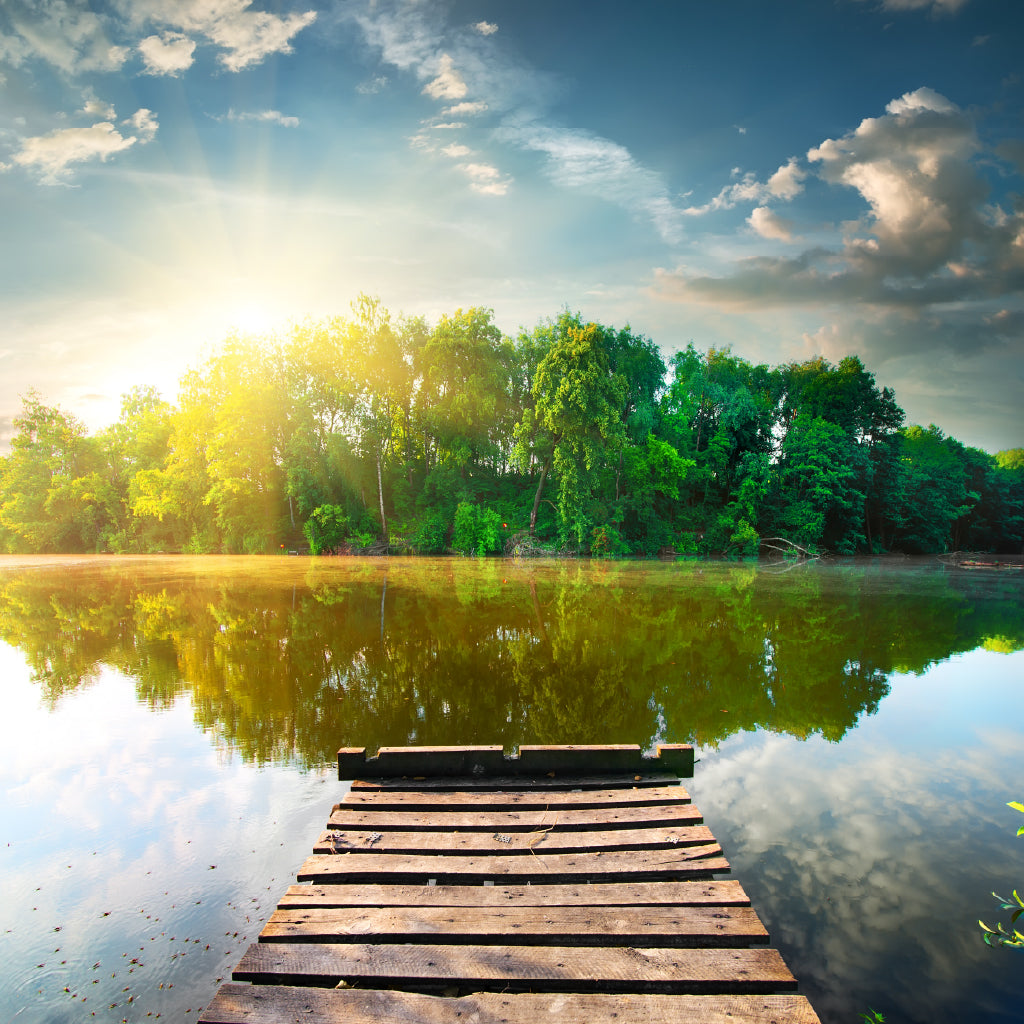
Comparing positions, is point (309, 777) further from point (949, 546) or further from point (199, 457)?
point (949, 546)

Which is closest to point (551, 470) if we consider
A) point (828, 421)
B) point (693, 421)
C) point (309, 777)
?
point (693, 421)

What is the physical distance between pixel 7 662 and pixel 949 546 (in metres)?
60.9

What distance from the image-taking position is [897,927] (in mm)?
3691

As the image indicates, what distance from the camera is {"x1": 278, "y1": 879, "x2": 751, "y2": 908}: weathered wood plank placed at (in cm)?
323

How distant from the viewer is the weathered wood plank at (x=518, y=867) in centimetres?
346

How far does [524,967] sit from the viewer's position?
8.95 ft

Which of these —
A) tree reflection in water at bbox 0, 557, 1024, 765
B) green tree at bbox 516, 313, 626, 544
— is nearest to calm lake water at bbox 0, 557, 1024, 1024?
tree reflection in water at bbox 0, 557, 1024, 765

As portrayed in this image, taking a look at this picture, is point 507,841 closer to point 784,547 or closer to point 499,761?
point 499,761

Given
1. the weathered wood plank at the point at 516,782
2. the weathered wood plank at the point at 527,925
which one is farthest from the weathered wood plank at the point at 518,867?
the weathered wood plank at the point at 516,782

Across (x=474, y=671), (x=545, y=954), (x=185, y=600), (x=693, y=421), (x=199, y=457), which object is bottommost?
(x=185, y=600)

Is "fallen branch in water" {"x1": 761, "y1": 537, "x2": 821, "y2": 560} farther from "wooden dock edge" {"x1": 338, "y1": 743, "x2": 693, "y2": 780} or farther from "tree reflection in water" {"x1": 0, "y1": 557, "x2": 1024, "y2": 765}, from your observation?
"wooden dock edge" {"x1": 338, "y1": 743, "x2": 693, "y2": 780}

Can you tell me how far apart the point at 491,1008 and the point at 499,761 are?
7.94ft

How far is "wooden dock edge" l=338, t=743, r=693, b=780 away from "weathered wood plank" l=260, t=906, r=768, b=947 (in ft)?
5.72

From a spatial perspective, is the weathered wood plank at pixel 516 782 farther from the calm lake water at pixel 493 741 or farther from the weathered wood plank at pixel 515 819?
the calm lake water at pixel 493 741
